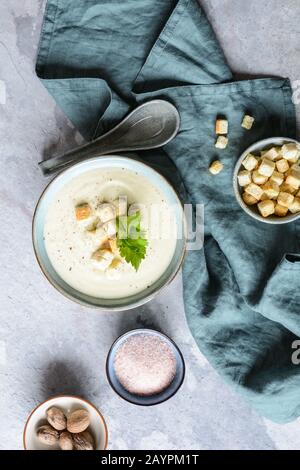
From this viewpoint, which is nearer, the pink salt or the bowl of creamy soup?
the bowl of creamy soup

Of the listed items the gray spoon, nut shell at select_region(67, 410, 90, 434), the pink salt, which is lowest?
nut shell at select_region(67, 410, 90, 434)

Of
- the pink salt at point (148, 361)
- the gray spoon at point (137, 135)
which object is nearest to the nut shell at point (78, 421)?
the pink salt at point (148, 361)

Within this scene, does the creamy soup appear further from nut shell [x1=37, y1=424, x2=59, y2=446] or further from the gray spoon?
nut shell [x1=37, y1=424, x2=59, y2=446]

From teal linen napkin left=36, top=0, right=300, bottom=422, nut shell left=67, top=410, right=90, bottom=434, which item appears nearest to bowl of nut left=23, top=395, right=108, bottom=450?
nut shell left=67, top=410, right=90, bottom=434
